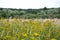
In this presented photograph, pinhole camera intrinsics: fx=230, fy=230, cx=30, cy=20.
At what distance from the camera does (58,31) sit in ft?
13.0

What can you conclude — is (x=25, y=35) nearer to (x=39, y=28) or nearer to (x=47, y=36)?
(x=47, y=36)

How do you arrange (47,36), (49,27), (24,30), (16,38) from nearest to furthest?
(16,38), (47,36), (24,30), (49,27)

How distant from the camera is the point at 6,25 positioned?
3.98 meters

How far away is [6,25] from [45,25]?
0.68 meters

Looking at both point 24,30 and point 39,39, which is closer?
point 39,39

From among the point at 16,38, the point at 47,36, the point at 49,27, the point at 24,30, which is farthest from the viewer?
the point at 49,27

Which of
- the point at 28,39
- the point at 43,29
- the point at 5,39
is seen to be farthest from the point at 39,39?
the point at 43,29

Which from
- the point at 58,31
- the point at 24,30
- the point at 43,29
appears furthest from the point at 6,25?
the point at 58,31

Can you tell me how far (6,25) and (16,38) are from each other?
31.5 inches

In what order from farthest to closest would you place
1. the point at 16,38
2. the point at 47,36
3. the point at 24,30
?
the point at 24,30
the point at 47,36
the point at 16,38

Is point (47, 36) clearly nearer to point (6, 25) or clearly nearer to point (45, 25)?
point (45, 25)

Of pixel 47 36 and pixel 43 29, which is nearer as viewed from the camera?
pixel 47 36

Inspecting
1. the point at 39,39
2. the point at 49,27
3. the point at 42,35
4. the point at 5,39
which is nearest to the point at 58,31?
the point at 49,27

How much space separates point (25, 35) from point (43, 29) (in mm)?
805
